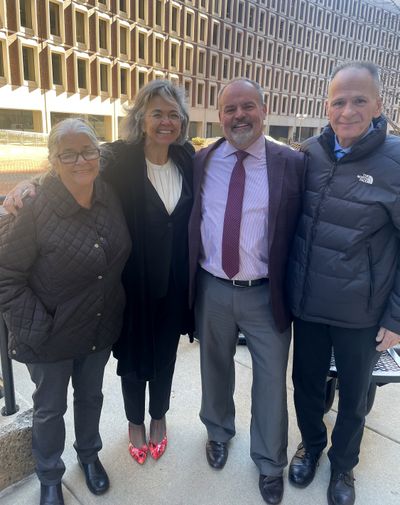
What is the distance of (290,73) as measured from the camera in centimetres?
5200

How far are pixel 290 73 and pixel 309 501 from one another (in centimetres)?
5658

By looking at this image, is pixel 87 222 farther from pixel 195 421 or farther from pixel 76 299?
pixel 195 421

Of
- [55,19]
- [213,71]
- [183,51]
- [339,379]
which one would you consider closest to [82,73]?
[55,19]

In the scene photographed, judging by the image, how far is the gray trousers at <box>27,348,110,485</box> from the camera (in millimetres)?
1963

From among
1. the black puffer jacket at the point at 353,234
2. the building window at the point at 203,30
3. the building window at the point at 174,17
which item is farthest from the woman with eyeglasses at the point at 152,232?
the building window at the point at 203,30

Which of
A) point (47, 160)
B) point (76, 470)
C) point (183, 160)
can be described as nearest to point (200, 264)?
point (183, 160)

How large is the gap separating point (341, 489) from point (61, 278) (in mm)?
1833

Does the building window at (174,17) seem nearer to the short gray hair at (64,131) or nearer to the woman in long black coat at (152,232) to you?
the woman in long black coat at (152,232)

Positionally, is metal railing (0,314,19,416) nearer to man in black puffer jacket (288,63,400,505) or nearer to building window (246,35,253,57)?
man in black puffer jacket (288,63,400,505)

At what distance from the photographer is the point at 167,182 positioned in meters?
2.24

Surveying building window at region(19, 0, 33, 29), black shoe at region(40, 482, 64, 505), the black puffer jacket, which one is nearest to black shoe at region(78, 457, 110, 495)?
black shoe at region(40, 482, 64, 505)

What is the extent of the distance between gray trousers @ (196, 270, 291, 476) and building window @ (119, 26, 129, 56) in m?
34.5

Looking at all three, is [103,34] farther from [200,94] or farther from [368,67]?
[368,67]

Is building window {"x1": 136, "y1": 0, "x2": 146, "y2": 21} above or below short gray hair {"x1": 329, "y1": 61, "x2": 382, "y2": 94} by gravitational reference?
above
